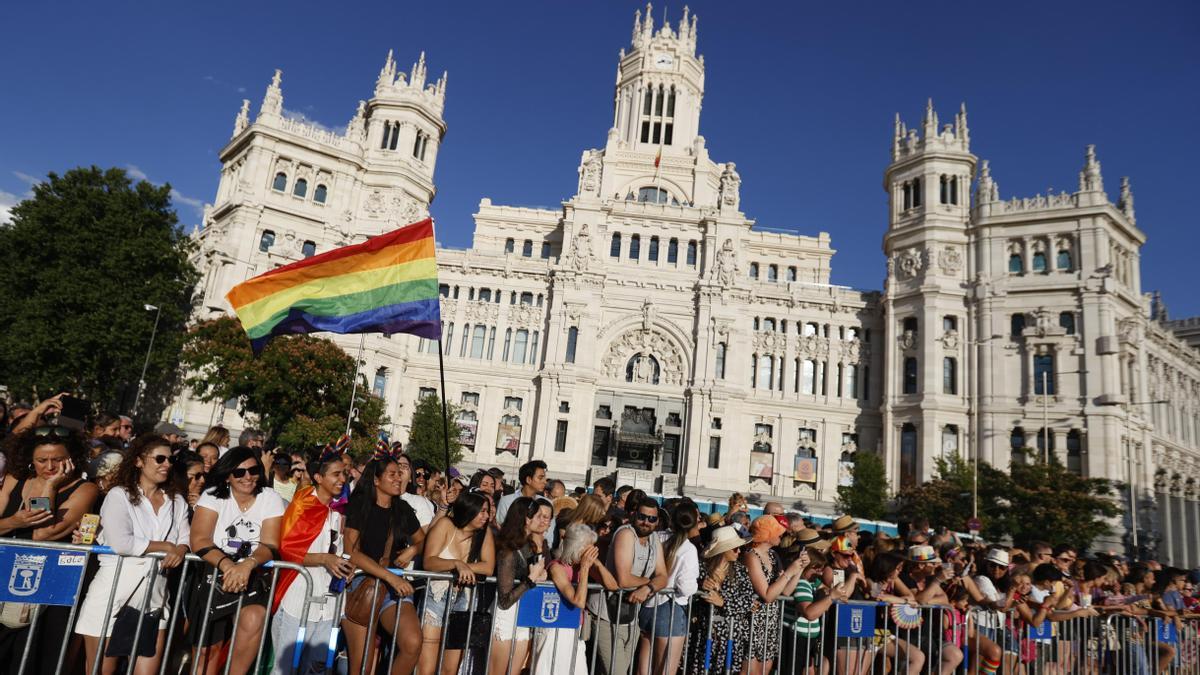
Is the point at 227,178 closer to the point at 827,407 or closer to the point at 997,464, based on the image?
the point at 827,407

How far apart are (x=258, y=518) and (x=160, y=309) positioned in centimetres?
3862

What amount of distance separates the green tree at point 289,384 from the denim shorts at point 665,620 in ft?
86.3

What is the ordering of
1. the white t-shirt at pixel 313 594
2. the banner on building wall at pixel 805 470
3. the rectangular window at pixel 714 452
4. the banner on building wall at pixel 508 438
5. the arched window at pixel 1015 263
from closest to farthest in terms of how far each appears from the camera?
the white t-shirt at pixel 313 594 → the arched window at pixel 1015 263 → the rectangular window at pixel 714 452 → the banner on building wall at pixel 805 470 → the banner on building wall at pixel 508 438

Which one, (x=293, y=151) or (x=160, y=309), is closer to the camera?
(x=160, y=309)

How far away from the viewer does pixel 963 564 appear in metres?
9.06

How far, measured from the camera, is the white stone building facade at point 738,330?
42281 mm

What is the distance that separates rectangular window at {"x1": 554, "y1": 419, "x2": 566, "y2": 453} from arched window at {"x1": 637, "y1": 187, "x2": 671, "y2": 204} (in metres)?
19.6

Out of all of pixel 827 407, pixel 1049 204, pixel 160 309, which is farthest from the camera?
pixel 827 407

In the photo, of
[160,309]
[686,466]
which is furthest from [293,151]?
[686,466]

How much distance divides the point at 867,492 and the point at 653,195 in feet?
90.8

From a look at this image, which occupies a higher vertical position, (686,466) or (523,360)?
(523,360)

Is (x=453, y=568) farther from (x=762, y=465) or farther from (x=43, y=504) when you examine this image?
(x=762, y=465)

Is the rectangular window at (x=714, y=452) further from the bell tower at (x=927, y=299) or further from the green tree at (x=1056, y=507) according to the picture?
the green tree at (x=1056, y=507)

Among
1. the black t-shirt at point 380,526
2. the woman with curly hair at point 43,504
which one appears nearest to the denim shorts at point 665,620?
the black t-shirt at point 380,526
